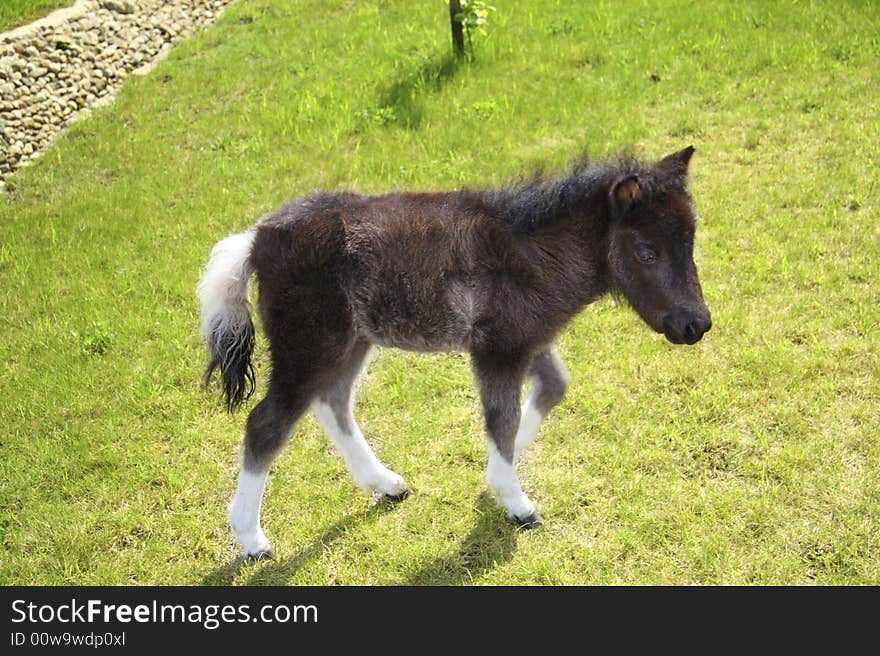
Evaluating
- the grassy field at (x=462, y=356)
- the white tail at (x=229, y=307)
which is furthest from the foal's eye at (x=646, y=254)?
the white tail at (x=229, y=307)

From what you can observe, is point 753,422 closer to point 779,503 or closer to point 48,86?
point 779,503

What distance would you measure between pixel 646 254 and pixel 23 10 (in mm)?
9247

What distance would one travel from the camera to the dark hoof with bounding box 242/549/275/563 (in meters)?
5.02

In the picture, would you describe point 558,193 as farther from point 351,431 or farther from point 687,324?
point 351,431

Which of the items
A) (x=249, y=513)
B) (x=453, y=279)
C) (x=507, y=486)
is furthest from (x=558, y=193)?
(x=249, y=513)

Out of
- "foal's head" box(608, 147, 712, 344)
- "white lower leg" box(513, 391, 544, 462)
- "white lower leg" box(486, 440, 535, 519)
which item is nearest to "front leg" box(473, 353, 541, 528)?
"white lower leg" box(486, 440, 535, 519)

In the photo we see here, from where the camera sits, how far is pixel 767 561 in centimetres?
468

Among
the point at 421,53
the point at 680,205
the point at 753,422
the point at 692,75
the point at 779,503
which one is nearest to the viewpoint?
the point at 680,205

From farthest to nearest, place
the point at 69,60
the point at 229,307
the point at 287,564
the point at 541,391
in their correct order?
1. the point at 69,60
2. the point at 541,391
3. the point at 287,564
4. the point at 229,307

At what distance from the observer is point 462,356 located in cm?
666

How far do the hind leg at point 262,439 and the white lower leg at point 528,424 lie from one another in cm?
133

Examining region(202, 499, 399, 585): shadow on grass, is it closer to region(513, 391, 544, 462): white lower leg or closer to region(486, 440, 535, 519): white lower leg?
region(486, 440, 535, 519): white lower leg
